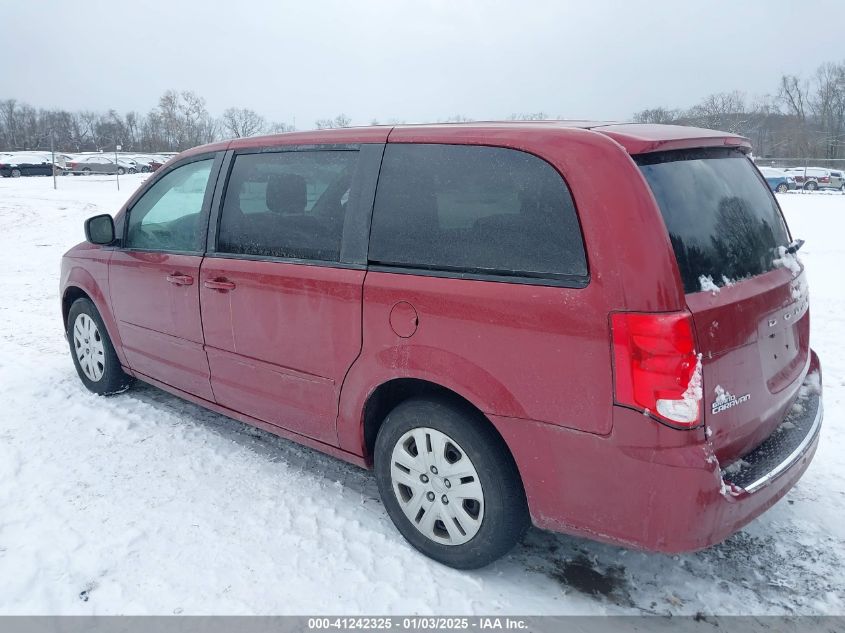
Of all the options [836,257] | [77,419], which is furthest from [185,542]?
[836,257]

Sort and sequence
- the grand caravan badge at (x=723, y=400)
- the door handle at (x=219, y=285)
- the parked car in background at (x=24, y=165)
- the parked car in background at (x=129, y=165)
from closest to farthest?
the grand caravan badge at (x=723, y=400)
the door handle at (x=219, y=285)
the parked car in background at (x=24, y=165)
the parked car in background at (x=129, y=165)

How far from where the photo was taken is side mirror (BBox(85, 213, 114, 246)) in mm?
4496

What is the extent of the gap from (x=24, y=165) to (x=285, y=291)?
151 feet

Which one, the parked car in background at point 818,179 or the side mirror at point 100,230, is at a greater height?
the side mirror at point 100,230

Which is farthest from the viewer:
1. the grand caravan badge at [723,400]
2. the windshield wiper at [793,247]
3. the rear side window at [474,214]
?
the windshield wiper at [793,247]

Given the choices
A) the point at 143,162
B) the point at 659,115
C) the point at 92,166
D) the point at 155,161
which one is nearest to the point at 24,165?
the point at 92,166

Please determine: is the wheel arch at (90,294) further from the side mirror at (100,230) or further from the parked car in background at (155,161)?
the parked car in background at (155,161)

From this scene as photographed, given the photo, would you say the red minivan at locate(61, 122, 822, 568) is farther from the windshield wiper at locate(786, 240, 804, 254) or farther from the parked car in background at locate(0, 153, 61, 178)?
the parked car in background at locate(0, 153, 61, 178)

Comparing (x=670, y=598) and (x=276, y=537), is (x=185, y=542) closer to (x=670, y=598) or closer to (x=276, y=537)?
(x=276, y=537)

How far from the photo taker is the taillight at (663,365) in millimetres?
2168

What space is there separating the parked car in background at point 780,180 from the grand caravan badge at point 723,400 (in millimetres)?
Result: 34680

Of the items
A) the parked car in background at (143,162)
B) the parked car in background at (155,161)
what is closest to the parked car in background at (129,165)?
the parked car in background at (143,162)

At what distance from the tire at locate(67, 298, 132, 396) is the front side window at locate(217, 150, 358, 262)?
177cm

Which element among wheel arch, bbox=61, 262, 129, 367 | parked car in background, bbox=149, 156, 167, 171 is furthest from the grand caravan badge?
parked car in background, bbox=149, 156, 167, 171
